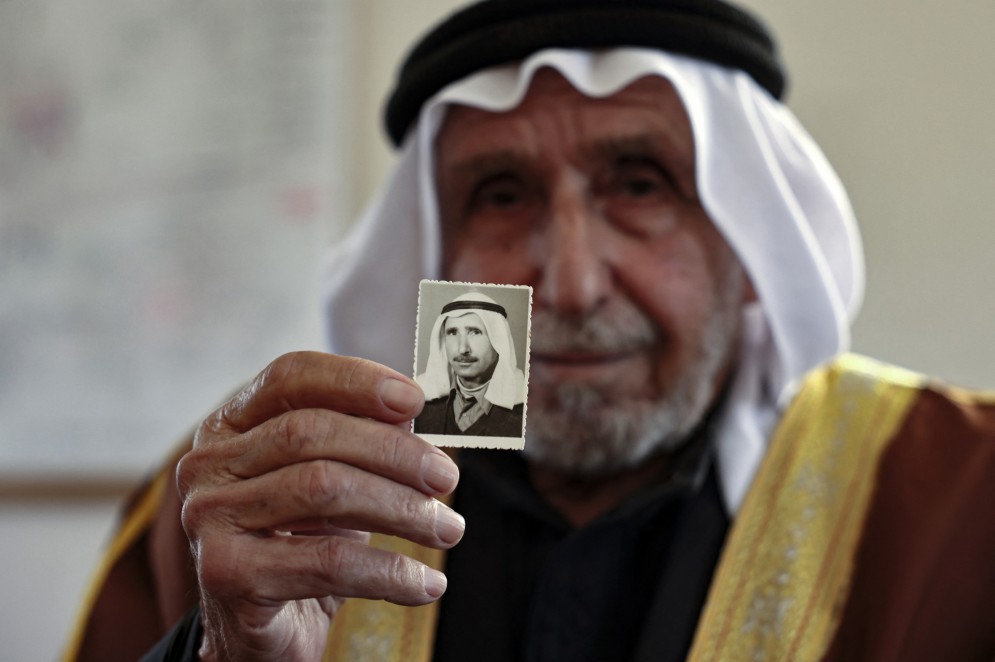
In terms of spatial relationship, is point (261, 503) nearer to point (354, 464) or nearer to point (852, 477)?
point (354, 464)

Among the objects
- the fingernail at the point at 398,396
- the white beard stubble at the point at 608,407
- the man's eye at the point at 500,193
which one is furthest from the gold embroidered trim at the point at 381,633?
the man's eye at the point at 500,193

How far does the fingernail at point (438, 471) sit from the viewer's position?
674 millimetres

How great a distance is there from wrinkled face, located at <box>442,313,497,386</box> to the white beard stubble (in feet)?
1.36

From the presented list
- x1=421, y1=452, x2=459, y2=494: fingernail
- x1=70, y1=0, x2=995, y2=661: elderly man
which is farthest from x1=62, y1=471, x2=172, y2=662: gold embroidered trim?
x1=421, y1=452, x2=459, y2=494: fingernail

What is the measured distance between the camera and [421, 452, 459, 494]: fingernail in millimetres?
674

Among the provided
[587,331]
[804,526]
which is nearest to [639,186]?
[587,331]

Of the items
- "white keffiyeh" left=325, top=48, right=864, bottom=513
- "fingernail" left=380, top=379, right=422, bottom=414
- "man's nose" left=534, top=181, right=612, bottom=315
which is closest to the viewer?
"fingernail" left=380, top=379, right=422, bottom=414

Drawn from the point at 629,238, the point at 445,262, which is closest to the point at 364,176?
the point at 445,262

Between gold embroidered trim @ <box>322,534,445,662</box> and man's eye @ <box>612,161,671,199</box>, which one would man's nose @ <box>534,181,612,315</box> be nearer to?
man's eye @ <box>612,161,671,199</box>

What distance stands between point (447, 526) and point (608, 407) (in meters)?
0.50

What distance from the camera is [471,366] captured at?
2.29 feet

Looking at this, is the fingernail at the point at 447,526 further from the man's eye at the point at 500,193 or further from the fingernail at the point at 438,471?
the man's eye at the point at 500,193

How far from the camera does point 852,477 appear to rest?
1.09 metres

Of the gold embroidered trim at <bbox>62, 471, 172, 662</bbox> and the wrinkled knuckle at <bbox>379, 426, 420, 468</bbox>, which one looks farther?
the gold embroidered trim at <bbox>62, 471, 172, 662</bbox>
